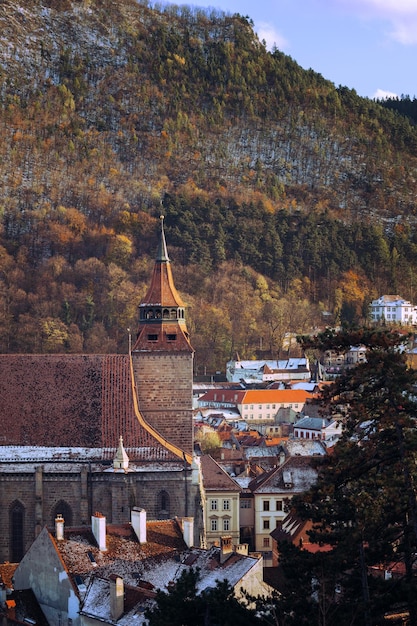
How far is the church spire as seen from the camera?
53.6 metres

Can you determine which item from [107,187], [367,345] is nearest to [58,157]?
[107,187]

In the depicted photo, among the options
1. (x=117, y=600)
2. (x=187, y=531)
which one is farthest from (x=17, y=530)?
(x=117, y=600)

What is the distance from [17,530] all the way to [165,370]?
31.0 ft

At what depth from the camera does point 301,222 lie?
172 meters

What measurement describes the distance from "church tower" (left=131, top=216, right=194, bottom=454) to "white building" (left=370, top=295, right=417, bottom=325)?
99138 mm

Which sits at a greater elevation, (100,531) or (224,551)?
(100,531)

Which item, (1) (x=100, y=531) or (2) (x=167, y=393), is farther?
(2) (x=167, y=393)

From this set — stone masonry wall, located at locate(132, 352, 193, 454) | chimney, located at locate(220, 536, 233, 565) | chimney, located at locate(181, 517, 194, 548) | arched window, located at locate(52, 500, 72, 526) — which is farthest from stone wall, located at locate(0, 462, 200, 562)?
chimney, located at locate(220, 536, 233, 565)

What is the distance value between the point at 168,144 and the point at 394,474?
561ft

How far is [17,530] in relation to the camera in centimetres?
4869

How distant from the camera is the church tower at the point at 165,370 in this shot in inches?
2067

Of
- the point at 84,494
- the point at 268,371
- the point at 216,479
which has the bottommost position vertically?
the point at 84,494

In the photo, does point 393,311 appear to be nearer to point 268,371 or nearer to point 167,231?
point 167,231

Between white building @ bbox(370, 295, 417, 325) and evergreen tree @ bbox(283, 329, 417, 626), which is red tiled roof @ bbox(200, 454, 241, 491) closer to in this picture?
evergreen tree @ bbox(283, 329, 417, 626)
